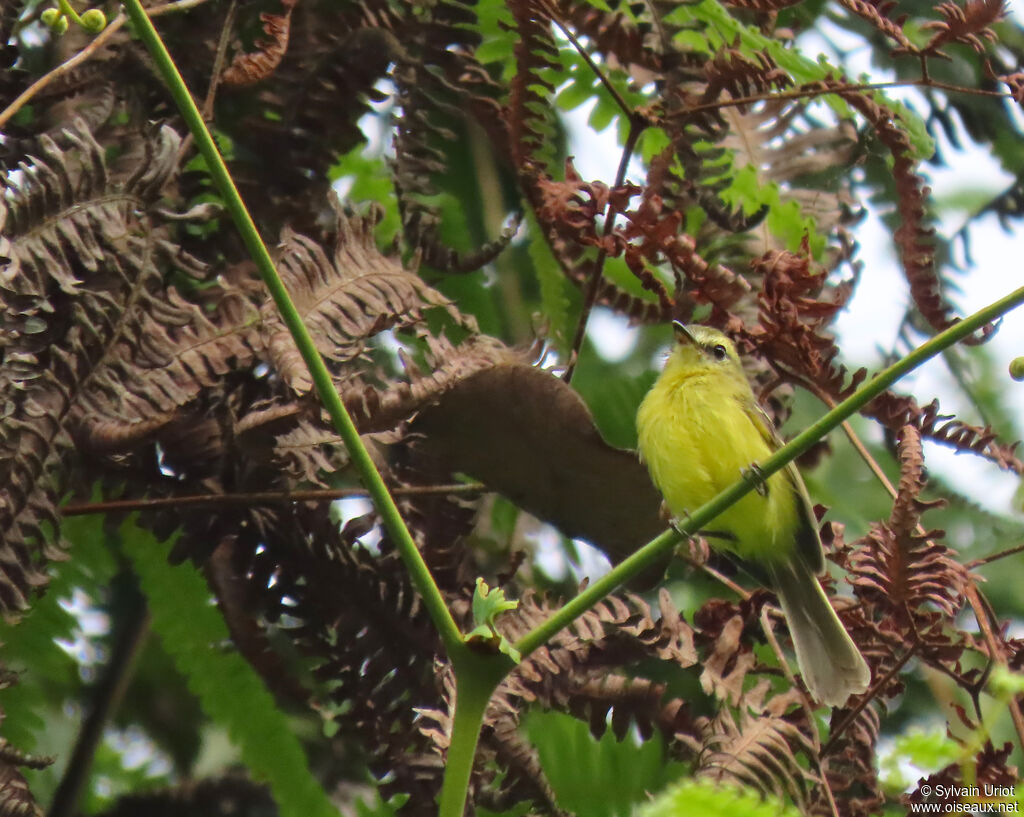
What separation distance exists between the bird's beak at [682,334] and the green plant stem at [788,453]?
793 millimetres

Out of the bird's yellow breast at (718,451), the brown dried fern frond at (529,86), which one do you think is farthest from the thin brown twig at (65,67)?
the bird's yellow breast at (718,451)

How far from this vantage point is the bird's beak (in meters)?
2.18

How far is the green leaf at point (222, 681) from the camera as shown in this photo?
184 cm

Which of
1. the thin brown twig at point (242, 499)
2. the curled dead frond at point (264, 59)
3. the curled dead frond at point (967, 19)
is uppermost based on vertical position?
the curled dead frond at point (264, 59)

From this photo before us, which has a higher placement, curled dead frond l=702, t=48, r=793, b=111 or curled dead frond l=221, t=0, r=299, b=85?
curled dead frond l=221, t=0, r=299, b=85

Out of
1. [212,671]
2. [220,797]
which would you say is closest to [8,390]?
[212,671]

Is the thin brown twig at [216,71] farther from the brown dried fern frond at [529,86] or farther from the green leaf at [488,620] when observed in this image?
the green leaf at [488,620]

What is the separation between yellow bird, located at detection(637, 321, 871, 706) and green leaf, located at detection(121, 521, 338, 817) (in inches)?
30.2

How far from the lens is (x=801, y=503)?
2469mm

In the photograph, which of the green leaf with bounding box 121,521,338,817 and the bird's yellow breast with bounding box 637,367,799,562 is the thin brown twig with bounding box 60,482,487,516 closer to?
the green leaf with bounding box 121,521,338,817

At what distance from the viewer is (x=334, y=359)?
66.2 inches

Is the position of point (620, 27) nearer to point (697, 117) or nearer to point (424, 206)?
point (697, 117)

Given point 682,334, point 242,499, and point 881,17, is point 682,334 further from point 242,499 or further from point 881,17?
point 242,499
